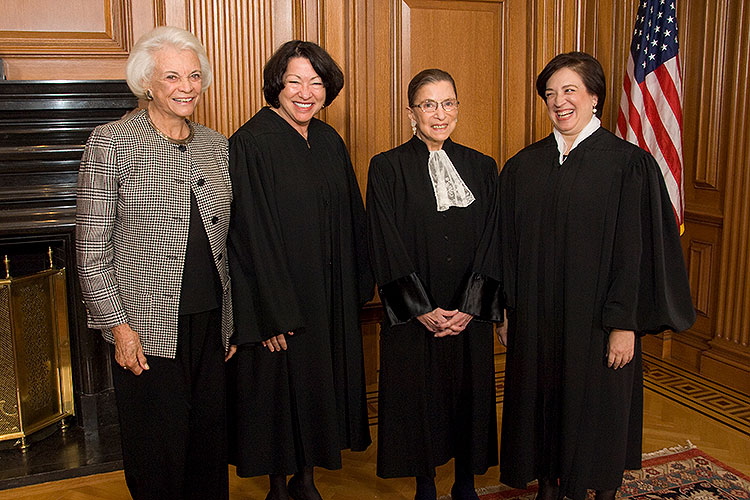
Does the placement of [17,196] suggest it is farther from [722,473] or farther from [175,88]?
[722,473]

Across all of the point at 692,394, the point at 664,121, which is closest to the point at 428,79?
the point at 664,121

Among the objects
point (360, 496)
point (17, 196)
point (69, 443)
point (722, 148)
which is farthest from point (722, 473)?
point (17, 196)

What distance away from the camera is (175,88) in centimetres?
229

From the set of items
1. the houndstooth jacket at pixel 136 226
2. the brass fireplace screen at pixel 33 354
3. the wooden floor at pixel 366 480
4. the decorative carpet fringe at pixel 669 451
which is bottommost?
the wooden floor at pixel 366 480

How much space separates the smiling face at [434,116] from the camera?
262cm

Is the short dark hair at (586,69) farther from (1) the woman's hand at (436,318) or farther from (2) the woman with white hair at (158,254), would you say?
(2) the woman with white hair at (158,254)

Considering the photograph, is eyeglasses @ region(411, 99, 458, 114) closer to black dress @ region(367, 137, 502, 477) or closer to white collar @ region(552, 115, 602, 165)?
black dress @ region(367, 137, 502, 477)

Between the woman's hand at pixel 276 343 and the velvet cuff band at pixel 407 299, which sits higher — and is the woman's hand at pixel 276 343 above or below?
below

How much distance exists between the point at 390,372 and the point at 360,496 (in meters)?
0.67

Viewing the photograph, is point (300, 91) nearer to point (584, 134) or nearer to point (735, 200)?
point (584, 134)

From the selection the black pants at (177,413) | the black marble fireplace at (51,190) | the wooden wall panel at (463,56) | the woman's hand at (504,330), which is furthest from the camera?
the wooden wall panel at (463,56)

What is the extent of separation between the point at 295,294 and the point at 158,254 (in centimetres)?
57

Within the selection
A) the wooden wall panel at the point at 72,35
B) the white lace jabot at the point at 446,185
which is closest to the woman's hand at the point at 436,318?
the white lace jabot at the point at 446,185

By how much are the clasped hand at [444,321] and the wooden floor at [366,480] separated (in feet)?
2.80
